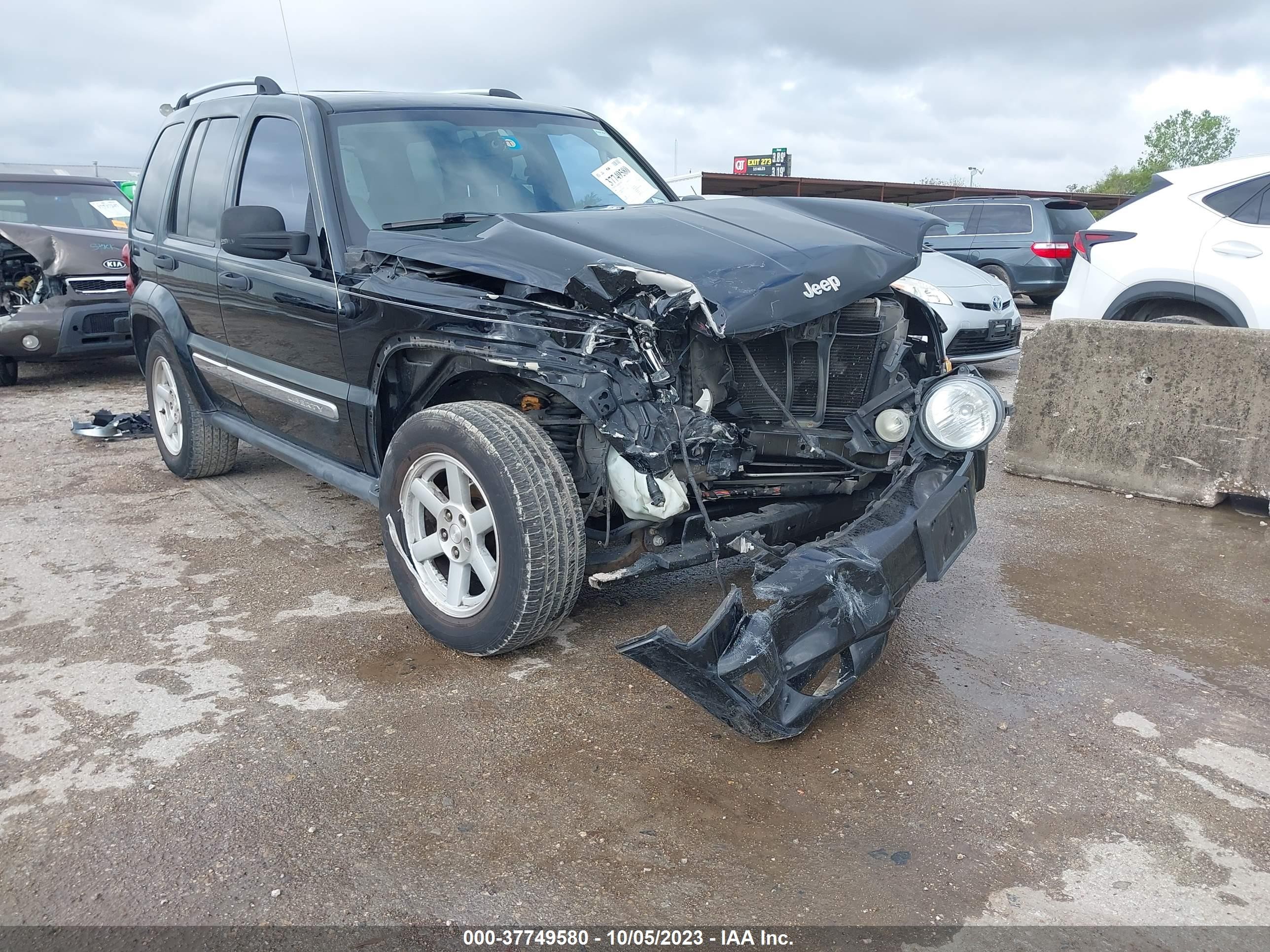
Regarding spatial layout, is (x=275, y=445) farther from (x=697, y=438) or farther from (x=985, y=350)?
(x=985, y=350)

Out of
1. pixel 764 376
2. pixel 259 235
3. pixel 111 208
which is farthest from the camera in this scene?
pixel 111 208

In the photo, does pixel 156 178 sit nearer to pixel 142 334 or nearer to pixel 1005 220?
pixel 142 334

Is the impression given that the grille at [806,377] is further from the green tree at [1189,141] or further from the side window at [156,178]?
the green tree at [1189,141]

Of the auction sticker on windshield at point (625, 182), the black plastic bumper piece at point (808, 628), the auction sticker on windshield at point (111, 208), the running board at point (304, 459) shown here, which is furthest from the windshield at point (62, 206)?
the black plastic bumper piece at point (808, 628)

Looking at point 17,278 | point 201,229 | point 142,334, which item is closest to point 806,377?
point 201,229

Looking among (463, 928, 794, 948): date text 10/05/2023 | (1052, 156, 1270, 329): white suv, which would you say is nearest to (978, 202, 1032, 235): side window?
(1052, 156, 1270, 329): white suv

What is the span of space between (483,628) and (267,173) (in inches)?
93.4

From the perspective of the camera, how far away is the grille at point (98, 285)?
8227mm

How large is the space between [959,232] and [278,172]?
36.0ft

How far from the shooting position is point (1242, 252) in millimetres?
5582

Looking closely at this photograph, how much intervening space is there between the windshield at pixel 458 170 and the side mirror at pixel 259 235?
0.24m

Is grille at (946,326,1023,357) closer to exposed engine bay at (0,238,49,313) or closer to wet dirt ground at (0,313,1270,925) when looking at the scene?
wet dirt ground at (0,313,1270,925)

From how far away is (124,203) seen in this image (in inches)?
378

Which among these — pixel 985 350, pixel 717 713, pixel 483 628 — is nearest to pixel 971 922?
pixel 717 713
